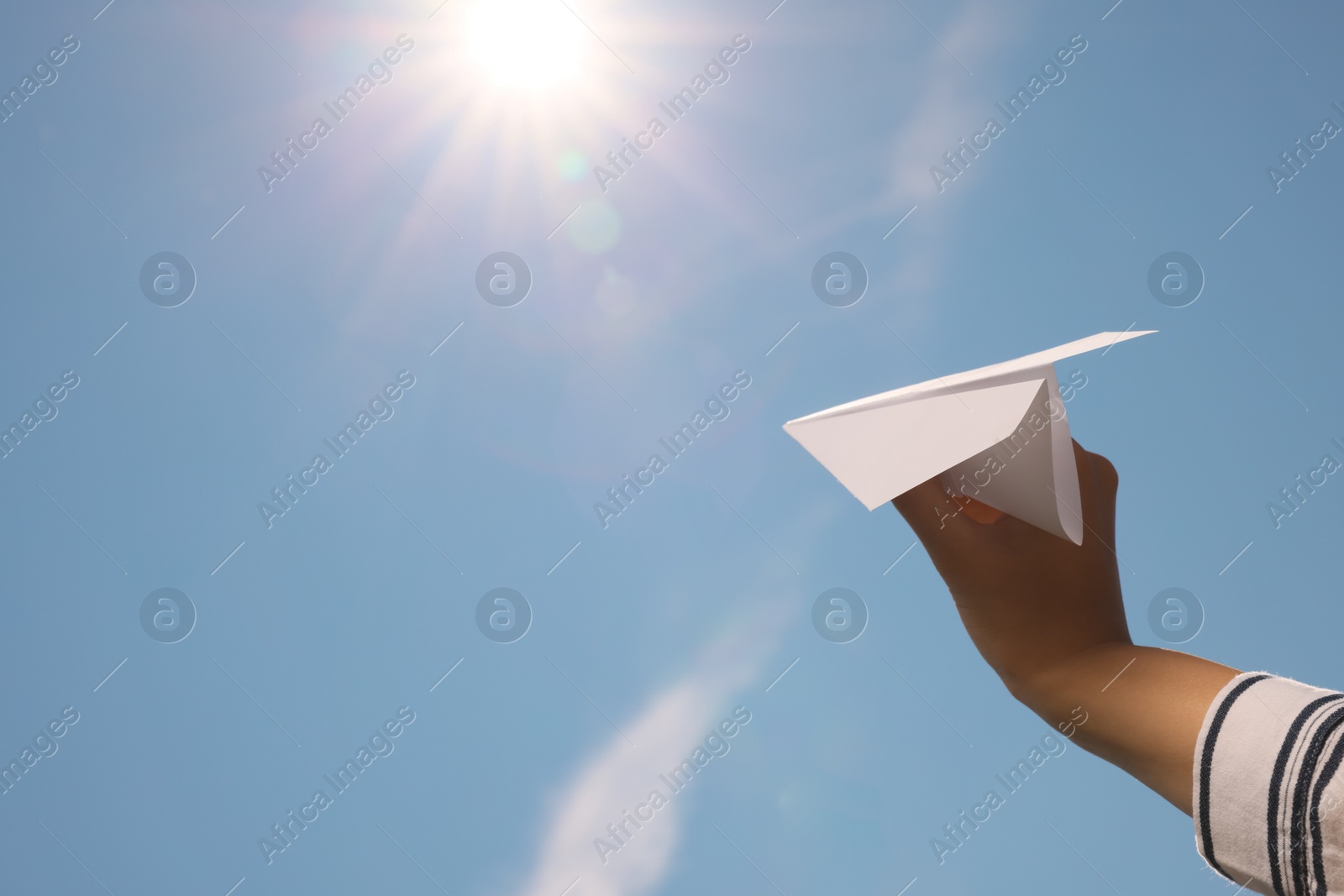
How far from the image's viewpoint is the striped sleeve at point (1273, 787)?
99cm

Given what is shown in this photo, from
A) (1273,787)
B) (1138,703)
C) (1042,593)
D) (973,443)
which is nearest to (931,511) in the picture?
(973,443)

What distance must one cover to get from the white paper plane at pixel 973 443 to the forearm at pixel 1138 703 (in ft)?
0.74

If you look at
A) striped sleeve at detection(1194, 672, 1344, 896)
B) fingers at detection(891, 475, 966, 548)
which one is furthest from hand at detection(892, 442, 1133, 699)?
striped sleeve at detection(1194, 672, 1344, 896)

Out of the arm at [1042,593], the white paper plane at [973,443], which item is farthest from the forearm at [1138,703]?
the white paper plane at [973,443]

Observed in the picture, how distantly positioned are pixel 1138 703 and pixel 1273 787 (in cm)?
26

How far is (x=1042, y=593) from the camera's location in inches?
60.1

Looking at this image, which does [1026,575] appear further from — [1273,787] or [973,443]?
[1273,787]

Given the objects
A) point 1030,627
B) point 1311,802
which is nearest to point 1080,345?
point 1030,627

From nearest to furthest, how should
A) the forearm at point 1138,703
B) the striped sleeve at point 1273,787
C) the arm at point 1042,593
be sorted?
the striped sleeve at point 1273,787
the forearm at point 1138,703
the arm at point 1042,593

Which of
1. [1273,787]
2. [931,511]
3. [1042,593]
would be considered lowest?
[1273,787]

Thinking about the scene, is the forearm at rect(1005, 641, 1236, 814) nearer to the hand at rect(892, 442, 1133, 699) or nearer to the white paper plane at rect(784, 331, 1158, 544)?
the hand at rect(892, 442, 1133, 699)

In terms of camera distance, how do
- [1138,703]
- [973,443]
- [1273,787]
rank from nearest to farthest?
[1273,787], [1138,703], [973,443]

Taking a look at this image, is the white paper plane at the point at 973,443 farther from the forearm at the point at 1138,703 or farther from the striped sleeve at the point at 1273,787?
the striped sleeve at the point at 1273,787

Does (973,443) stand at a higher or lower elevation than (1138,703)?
higher
